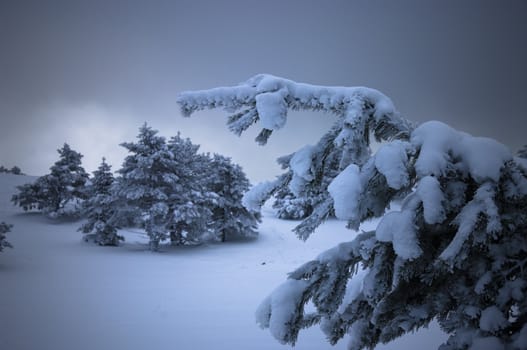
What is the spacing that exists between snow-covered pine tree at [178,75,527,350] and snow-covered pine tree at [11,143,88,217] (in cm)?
2872

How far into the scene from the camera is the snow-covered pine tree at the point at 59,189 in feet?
82.1

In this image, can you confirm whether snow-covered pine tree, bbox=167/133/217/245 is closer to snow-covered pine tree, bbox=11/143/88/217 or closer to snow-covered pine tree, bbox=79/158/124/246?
snow-covered pine tree, bbox=79/158/124/246

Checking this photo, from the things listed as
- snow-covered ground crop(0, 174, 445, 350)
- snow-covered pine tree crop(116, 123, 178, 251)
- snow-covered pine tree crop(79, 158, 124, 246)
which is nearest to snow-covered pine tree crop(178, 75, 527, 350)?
snow-covered ground crop(0, 174, 445, 350)

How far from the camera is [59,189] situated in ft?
85.4

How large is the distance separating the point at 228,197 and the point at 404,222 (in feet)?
73.5

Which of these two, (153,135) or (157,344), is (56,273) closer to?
(157,344)

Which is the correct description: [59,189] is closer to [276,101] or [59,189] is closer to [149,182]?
[149,182]

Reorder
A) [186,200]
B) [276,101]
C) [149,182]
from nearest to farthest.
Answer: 1. [276,101]
2. [149,182]
3. [186,200]

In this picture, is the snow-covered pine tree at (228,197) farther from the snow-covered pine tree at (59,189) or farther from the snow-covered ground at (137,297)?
the snow-covered pine tree at (59,189)

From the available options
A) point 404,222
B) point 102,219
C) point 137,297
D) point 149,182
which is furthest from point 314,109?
point 102,219

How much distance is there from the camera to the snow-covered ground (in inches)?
235

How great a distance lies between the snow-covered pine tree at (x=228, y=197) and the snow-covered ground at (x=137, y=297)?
12.8 ft

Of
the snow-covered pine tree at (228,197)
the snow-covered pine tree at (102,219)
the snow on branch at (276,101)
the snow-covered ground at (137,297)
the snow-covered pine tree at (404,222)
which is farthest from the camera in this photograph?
the snow-covered pine tree at (228,197)

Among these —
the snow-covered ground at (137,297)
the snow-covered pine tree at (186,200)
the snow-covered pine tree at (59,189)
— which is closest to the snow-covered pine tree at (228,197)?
the snow-covered pine tree at (186,200)
